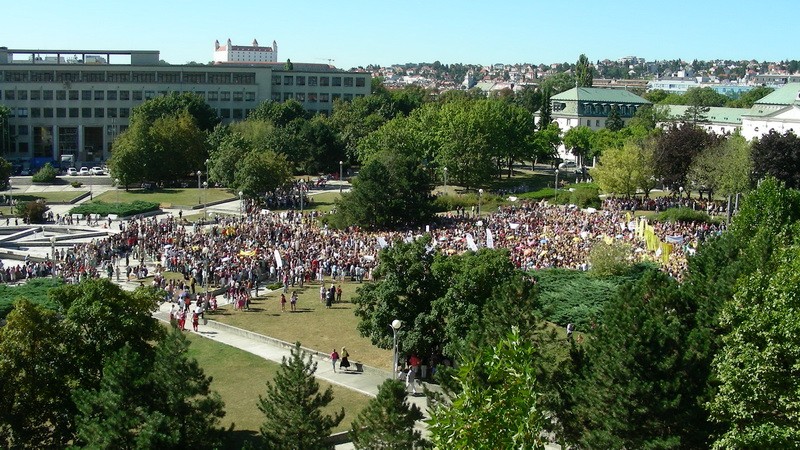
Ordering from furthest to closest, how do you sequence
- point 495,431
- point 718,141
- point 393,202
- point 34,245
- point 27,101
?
point 27,101
point 718,141
point 393,202
point 34,245
point 495,431

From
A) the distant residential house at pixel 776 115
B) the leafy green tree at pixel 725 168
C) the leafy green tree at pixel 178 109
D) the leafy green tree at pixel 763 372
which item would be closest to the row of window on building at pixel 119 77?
the leafy green tree at pixel 178 109

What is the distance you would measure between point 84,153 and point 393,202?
2105 inches

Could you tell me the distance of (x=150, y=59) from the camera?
4003 inches

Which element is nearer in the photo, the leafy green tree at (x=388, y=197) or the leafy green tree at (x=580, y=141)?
→ the leafy green tree at (x=388, y=197)

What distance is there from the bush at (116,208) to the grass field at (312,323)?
932 inches

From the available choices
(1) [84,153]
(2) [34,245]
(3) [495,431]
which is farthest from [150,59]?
(3) [495,431]

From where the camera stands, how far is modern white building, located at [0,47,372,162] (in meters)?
94.1

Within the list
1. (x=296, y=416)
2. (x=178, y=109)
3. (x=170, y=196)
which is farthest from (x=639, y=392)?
(x=178, y=109)

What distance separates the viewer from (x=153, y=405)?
20.1 m

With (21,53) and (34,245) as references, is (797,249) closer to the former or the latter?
(34,245)

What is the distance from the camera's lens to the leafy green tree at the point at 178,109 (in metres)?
86.7

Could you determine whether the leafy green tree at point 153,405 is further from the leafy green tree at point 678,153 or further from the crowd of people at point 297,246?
the leafy green tree at point 678,153

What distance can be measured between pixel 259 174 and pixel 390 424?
46470mm

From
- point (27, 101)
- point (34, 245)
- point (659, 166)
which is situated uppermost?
point (27, 101)
